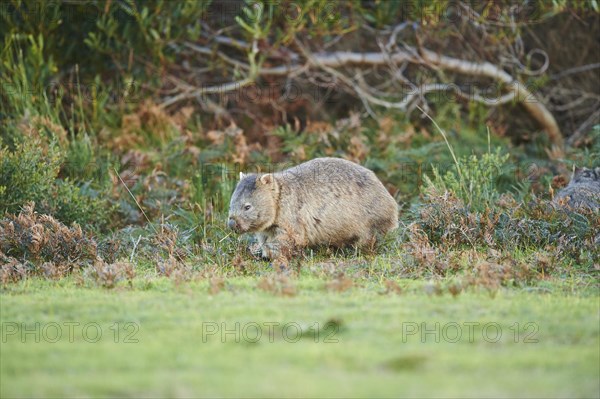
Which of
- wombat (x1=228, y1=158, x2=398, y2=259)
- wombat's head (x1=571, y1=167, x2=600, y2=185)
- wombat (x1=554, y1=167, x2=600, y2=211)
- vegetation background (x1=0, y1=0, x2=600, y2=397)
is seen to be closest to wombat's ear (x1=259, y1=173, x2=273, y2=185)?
wombat (x1=228, y1=158, x2=398, y2=259)

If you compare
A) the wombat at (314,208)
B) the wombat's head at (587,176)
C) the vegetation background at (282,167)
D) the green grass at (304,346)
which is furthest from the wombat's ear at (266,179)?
the wombat's head at (587,176)

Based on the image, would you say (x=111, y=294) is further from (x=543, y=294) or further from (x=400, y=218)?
(x=400, y=218)

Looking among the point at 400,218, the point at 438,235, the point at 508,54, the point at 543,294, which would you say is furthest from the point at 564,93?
the point at 543,294

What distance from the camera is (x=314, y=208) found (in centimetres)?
902

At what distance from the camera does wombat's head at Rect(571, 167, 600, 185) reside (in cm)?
1003

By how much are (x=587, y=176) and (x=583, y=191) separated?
56 cm

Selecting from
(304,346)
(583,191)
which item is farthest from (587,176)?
(304,346)

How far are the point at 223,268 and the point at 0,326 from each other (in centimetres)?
270

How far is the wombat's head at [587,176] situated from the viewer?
1003 centimetres

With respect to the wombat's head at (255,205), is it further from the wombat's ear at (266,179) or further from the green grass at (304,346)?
the green grass at (304,346)

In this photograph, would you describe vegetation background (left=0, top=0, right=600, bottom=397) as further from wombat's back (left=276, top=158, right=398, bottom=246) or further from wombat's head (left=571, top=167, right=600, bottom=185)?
wombat's head (left=571, top=167, right=600, bottom=185)

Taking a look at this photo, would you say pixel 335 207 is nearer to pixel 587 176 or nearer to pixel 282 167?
pixel 587 176

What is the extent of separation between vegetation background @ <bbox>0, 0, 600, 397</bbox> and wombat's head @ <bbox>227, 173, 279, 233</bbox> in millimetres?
429

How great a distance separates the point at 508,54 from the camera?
14.6m
